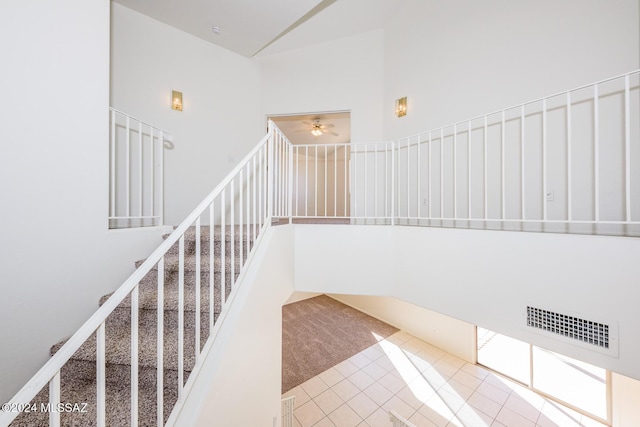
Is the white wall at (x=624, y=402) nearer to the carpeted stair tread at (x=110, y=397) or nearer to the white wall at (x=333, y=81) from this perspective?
the white wall at (x=333, y=81)

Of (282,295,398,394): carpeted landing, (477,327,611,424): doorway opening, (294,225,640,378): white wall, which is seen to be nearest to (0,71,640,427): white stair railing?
(294,225,640,378): white wall

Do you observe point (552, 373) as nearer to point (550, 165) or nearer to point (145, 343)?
point (550, 165)

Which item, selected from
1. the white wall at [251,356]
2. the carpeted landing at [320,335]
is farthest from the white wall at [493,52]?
the carpeted landing at [320,335]

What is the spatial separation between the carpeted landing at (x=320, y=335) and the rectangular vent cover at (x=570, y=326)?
3.89 m

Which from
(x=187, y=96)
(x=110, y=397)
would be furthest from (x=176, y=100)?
(x=110, y=397)

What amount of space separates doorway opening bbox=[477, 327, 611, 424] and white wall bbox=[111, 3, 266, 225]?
477 centimetres

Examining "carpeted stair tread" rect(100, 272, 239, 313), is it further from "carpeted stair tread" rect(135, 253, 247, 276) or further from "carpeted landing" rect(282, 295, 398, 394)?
"carpeted landing" rect(282, 295, 398, 394)

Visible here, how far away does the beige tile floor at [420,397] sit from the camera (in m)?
3.46

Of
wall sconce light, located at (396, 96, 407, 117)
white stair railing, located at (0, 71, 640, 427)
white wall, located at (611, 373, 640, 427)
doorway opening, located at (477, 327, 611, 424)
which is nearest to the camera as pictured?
white stair railing, located at (0, 71, 640, 427)

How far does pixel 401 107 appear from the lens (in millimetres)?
3305

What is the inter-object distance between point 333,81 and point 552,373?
20.2 feet

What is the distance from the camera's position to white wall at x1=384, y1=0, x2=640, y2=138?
6.14ft

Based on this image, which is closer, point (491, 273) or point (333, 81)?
point (491, 273)

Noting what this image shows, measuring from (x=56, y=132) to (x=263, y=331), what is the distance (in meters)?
1.92
